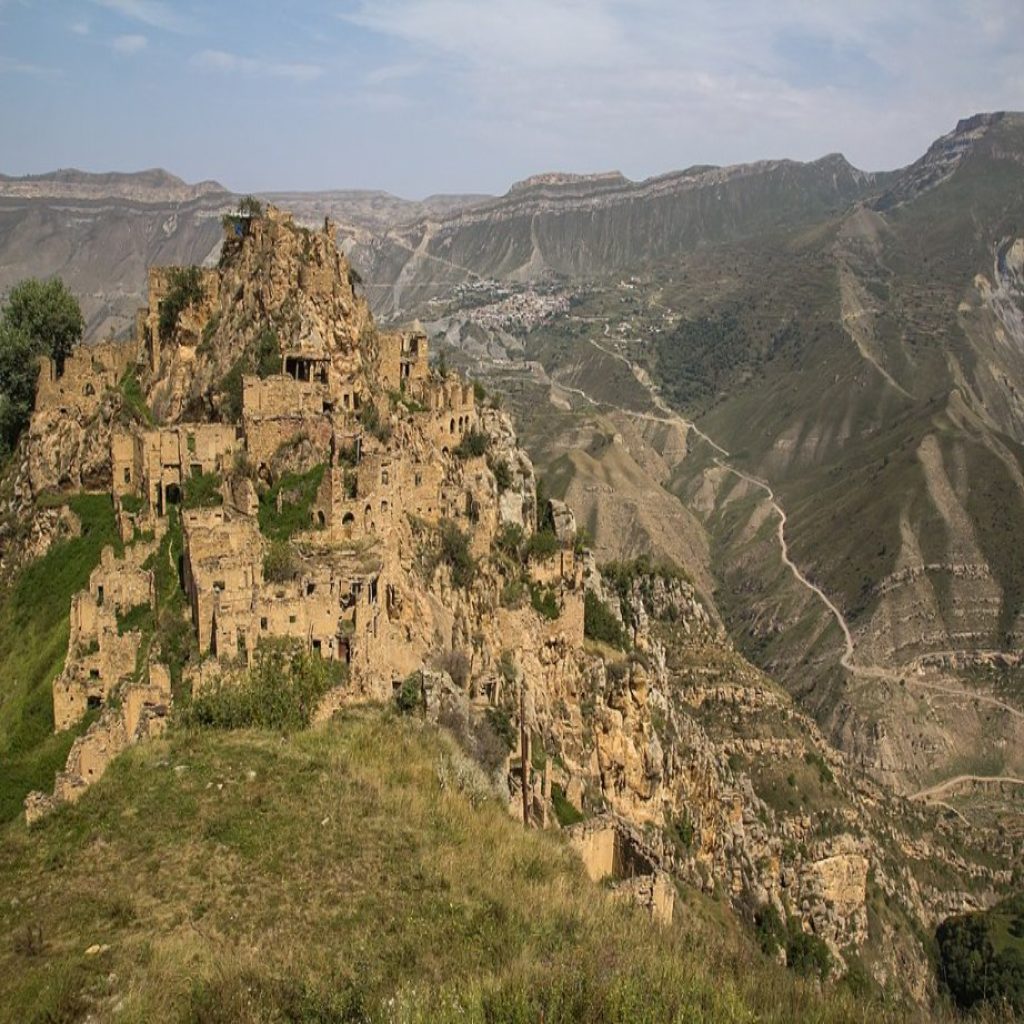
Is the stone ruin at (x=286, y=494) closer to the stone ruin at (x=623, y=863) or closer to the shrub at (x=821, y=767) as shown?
the stone ruin at (x=623, y=863)

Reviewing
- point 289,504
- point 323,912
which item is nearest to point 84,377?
point 289,504

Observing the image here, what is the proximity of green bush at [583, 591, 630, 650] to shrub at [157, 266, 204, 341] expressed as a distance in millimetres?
24420

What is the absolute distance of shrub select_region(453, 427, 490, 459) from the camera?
49.6 meters

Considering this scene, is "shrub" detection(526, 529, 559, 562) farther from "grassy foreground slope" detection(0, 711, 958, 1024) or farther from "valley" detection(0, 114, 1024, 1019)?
"grassy foreground slope" detection(0, 711, 958, 1024)

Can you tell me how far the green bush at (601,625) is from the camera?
5597 cm

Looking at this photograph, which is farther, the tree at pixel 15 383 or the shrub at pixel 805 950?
the tree at pixel 15 383

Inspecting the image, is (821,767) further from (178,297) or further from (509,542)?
(178,297)

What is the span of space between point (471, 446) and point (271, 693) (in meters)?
26.5

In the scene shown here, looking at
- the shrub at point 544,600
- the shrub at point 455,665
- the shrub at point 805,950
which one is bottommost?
the shrub at point 805,950

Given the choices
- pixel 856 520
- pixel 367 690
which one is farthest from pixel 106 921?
pixel 856 520

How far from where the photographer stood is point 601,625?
186ft

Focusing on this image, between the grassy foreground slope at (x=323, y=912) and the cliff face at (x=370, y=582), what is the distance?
8.63ft

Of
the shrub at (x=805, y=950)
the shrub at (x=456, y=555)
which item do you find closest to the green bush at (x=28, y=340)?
the shrub at (x=456, y=555)

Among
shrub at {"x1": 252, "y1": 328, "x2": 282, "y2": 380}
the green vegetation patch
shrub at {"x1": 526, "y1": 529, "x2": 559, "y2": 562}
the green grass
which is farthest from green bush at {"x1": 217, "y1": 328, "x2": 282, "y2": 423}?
shrub at {"x1": 526, "y1": 529, "x2": 559, "y2": 562}
